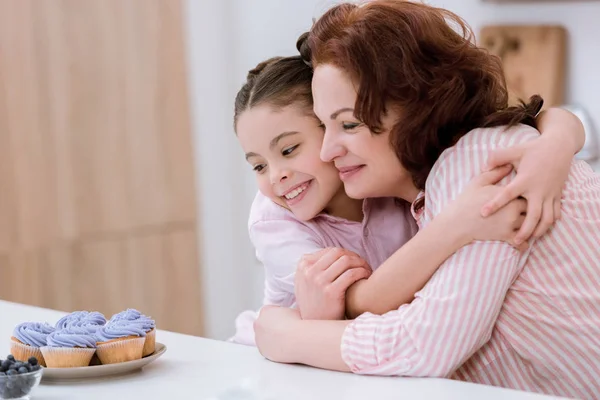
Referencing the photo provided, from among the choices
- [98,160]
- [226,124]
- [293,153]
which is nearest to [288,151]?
[293,153]

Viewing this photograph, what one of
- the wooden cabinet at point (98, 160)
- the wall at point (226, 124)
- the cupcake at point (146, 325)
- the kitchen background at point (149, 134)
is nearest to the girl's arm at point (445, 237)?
the cupcake at point (146, 325)

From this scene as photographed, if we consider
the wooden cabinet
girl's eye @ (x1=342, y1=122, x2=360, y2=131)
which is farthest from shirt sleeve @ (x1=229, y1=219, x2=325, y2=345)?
the wooden cabinet

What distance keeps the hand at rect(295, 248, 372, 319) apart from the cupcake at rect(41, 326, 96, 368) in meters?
0.35

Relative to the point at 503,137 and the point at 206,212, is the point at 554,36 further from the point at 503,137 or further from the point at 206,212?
the point at 503,137

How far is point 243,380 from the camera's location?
130 centimetres

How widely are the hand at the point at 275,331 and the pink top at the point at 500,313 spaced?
4.6 inches

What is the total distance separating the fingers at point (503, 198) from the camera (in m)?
1.30

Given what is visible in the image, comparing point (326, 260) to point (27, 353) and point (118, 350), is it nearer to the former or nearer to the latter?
point (118, 350)

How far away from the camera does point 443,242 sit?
131 cm

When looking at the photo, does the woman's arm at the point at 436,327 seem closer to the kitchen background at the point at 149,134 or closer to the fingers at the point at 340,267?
the fingers at the point at 340,267

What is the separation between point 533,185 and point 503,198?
6 centimetres

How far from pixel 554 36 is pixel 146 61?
187cm

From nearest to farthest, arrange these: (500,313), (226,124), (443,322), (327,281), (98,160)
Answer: (443,322) → (500,313) → (327,281) → (98,160) → (226,124)

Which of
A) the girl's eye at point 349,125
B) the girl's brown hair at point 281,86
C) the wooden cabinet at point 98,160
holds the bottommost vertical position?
the wooden cabinet at point 98,160
